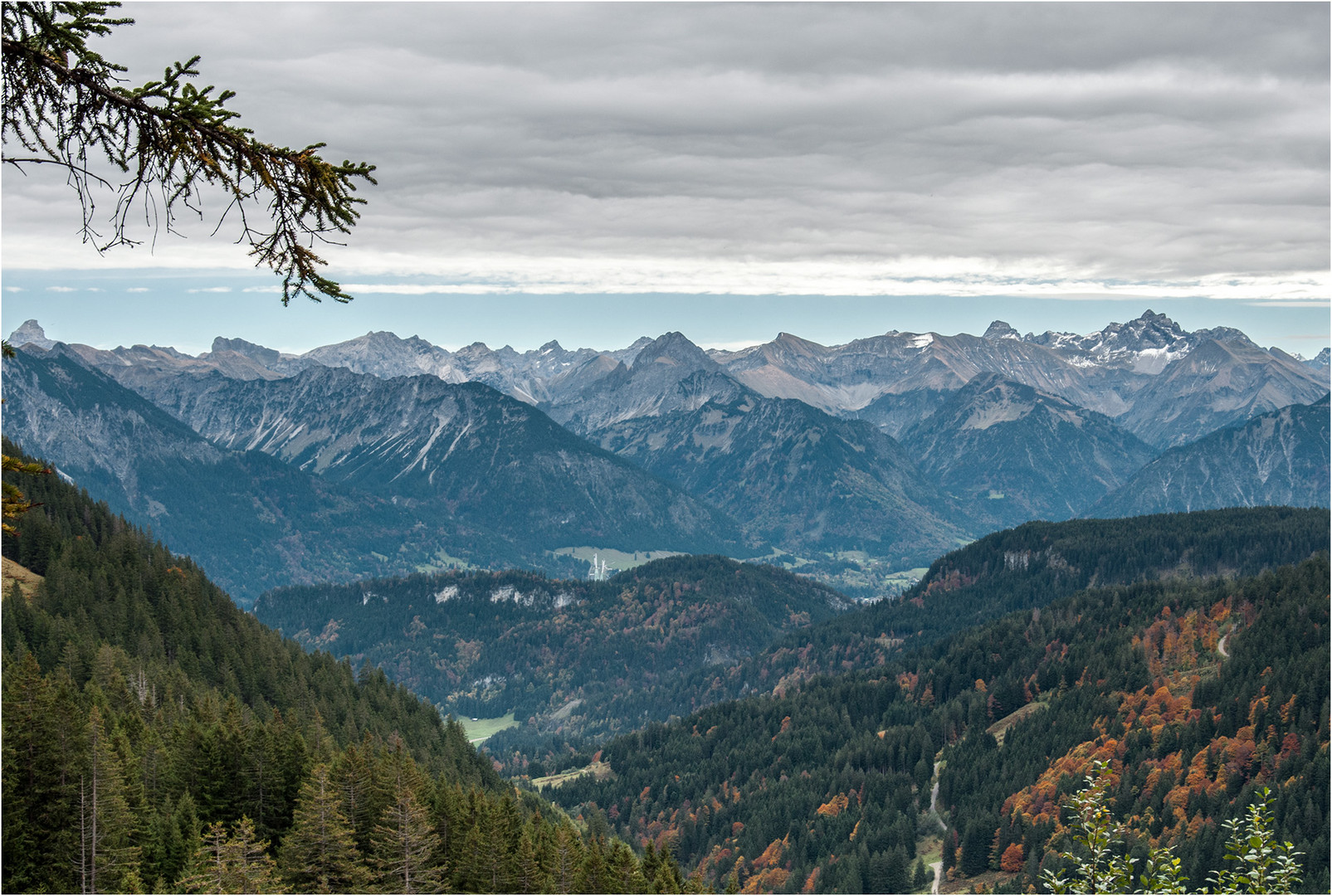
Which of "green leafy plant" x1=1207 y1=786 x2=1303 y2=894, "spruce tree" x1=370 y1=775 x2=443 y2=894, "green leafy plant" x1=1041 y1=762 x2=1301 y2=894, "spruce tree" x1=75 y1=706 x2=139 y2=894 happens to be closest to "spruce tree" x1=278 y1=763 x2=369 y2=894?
"spruce tree" x1=370 y1=775 x2=443 y2=894

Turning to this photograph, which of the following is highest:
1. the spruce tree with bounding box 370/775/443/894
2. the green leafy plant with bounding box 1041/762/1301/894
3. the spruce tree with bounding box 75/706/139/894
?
the green leafy plant with bounding box 1041/762/1301/894

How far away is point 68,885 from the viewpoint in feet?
218

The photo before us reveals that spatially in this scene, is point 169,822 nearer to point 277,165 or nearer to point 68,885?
point 68,885

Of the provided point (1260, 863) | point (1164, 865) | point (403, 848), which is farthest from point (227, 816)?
point (1260, 863)

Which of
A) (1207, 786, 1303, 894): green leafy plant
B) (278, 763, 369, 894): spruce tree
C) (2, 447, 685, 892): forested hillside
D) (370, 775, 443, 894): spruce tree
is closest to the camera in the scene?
(1207, 786, 1303, 894): green leafy plant

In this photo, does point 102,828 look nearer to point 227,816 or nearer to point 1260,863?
point 227,816

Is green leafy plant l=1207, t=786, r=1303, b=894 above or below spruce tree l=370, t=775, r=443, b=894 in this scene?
above

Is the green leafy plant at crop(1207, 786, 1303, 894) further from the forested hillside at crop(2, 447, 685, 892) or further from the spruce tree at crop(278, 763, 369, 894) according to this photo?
the spruce tree at crop(278, 763, 369, 894)

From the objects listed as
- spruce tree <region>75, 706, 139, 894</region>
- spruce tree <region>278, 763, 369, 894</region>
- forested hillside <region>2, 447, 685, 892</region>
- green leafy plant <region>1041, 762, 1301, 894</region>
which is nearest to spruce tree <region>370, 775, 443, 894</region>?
forested hillside <region>2, 447, 685, 892</region>

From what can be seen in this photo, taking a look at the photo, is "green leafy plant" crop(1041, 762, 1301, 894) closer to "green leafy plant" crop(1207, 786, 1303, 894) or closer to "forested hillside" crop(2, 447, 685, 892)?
"green leafy plant" crop(1207, 786, 1303, 894)

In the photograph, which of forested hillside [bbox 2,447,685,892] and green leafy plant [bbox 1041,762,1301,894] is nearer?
green leafy plant [bbox 1041,762,1301,894]

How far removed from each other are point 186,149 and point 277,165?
183 cm

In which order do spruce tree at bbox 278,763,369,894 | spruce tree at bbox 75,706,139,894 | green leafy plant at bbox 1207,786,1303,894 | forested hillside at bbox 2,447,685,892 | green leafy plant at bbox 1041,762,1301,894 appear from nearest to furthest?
green leafy plant at bbox 1207,786,1303,894
green leafy plant at bbox 1041,762,1301,894
spruce tree at bbox 75,706,139,894
forested hillside at bbox 2,447,685,892
spruce tree at bbox 278,763,369,894

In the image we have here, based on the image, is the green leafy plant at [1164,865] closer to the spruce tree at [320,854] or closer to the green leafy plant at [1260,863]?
the green leafy plant at [1260,863]
